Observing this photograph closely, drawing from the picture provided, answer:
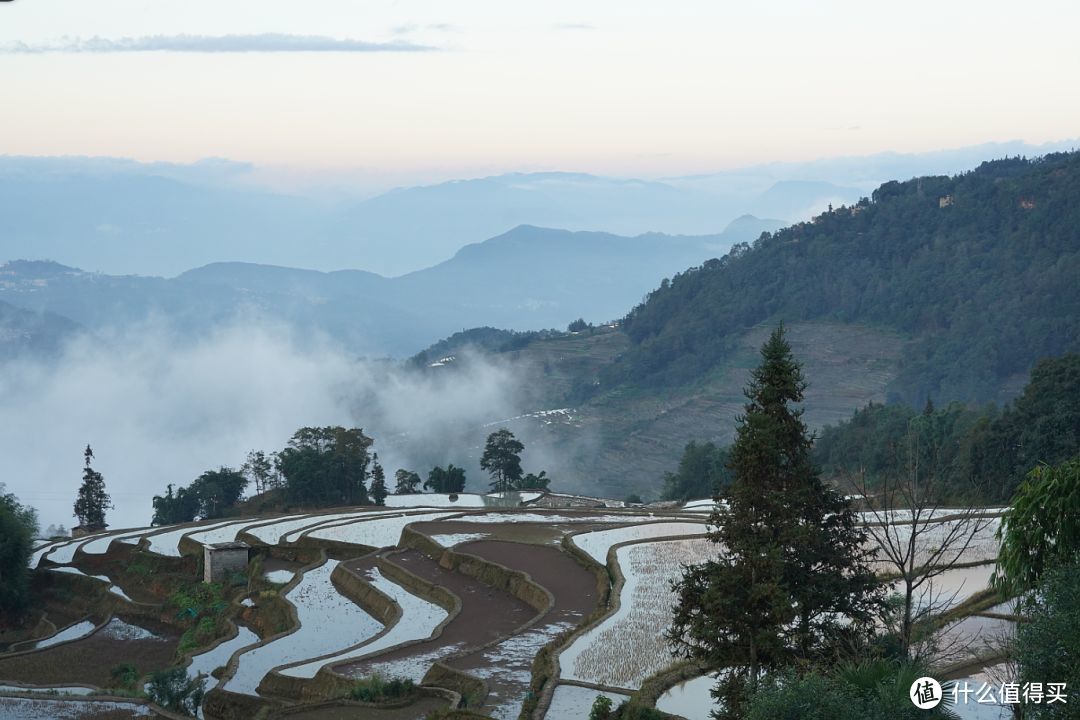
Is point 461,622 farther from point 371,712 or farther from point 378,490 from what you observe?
point 378,490

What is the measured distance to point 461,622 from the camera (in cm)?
2477

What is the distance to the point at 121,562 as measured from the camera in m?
40.2

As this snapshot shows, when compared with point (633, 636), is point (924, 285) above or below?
above

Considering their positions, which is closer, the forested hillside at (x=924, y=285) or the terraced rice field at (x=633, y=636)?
the terraced rice field at (x=633, y=636)

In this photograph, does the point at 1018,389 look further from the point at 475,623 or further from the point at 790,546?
the point at 790,546

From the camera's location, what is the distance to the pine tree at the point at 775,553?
600 inches

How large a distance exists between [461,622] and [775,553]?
440 inches

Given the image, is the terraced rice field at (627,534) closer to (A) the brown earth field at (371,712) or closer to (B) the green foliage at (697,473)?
(A) the brown earth field at (371,712)

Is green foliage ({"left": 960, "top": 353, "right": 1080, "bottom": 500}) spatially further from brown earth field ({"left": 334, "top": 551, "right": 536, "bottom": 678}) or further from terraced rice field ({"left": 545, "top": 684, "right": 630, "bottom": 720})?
terraced rice field ({"left": 545, "top": 684, "right": 630, "bottom": 720})

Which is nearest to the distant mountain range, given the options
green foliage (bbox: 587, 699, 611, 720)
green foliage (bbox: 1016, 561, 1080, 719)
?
green foliage (bbox: 587, 699, 611, 720)

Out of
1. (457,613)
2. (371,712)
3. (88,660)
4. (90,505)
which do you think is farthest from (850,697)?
(90,505)
